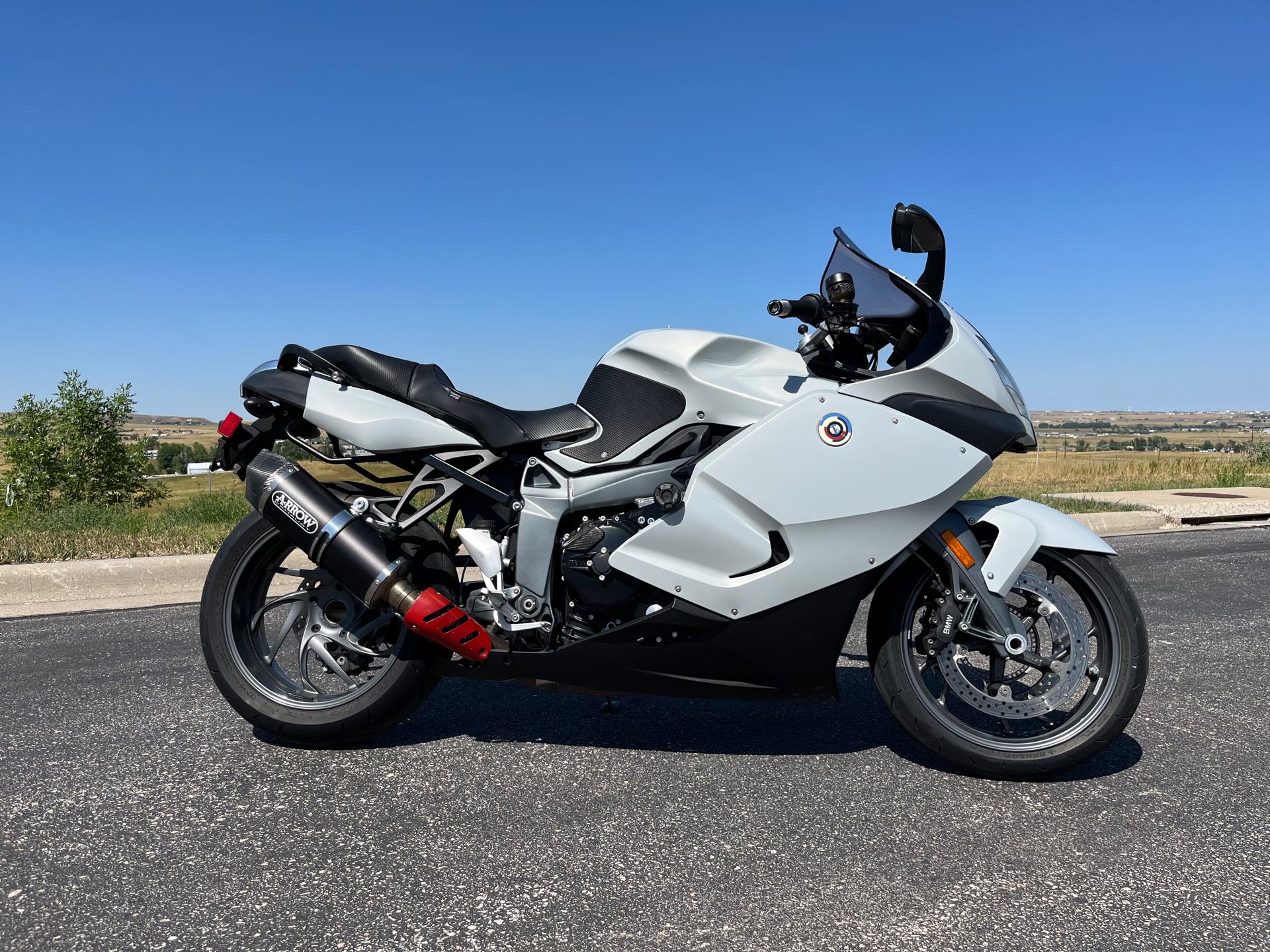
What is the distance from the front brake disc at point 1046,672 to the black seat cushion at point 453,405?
1.51 meters

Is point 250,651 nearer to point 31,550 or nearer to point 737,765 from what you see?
point 737,765

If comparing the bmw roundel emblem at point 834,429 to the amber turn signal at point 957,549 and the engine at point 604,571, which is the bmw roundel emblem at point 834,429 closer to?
the amber turn signal at point 957,549

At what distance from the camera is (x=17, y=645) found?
15.8 feet

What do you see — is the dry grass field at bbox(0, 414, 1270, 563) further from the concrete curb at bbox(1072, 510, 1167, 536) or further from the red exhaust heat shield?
the red exhaust heat shield

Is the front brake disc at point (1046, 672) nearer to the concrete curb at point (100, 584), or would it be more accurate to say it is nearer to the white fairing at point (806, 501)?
the white fairing at point (806, 501)

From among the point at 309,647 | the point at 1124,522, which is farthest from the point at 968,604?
the point at 1124,522

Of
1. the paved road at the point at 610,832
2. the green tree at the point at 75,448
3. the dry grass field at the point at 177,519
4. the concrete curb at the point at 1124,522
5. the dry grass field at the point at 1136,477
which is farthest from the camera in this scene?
the green tree at the point at 75,448

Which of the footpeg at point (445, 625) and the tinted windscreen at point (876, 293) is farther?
the tinted windscreen at point (876, 293)

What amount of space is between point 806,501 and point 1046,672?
3.29 ft

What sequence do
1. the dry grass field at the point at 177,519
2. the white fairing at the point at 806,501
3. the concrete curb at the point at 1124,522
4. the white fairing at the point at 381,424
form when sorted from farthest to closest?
1. the concrete curb at the point at 1124,522
2. the dry grass field at the point at 177,519
3. the white fairing at the point at 381,424
4. the white fairing at the point at 806,501

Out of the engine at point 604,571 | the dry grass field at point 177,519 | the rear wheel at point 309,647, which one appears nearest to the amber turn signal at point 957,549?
the engine at point 604,571

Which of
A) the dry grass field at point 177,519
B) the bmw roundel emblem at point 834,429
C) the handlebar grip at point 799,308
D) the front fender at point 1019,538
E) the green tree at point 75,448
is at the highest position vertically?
the handlebar grip at point 799,308

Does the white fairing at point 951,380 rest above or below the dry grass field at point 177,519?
above

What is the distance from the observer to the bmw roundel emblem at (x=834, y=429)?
3.05 m
